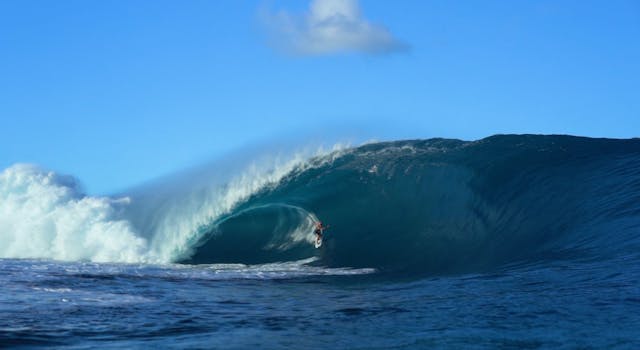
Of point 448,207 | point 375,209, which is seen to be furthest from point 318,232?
point 448,207

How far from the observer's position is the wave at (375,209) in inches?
521

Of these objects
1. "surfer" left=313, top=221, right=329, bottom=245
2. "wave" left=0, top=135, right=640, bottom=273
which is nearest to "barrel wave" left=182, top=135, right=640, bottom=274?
"wave" left=0, top=135, right=640, bottom=273

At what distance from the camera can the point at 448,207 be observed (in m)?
16.4

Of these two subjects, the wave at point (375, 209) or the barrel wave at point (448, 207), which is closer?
the barrel wave at point (448, 207)

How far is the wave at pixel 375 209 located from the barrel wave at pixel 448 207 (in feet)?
0.15

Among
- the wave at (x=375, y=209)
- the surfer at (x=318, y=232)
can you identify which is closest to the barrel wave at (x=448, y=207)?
the wave at (x=375, y=209)

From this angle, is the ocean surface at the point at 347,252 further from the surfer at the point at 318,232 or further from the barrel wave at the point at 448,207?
the surfer at the point at 318,232

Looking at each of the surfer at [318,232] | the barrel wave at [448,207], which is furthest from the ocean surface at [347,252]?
the surfer at [318,232]

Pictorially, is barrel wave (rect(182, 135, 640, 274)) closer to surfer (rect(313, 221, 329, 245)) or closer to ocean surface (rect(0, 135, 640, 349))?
ocean surface (rect(0, 135, 640, 349))

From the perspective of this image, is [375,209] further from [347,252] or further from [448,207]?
[347,252]

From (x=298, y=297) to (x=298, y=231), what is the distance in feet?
26.5

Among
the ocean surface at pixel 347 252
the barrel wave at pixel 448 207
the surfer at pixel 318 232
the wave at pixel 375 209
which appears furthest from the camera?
the surfer at pixel 318 232

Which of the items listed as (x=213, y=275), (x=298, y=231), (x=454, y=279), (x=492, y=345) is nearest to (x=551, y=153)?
(x=298, y=231)

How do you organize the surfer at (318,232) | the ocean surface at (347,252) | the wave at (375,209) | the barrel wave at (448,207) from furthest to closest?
the surfer at (318,232), the wave at (375,209), the barrel wave at (448,207), the ocean surface at (347,252)
